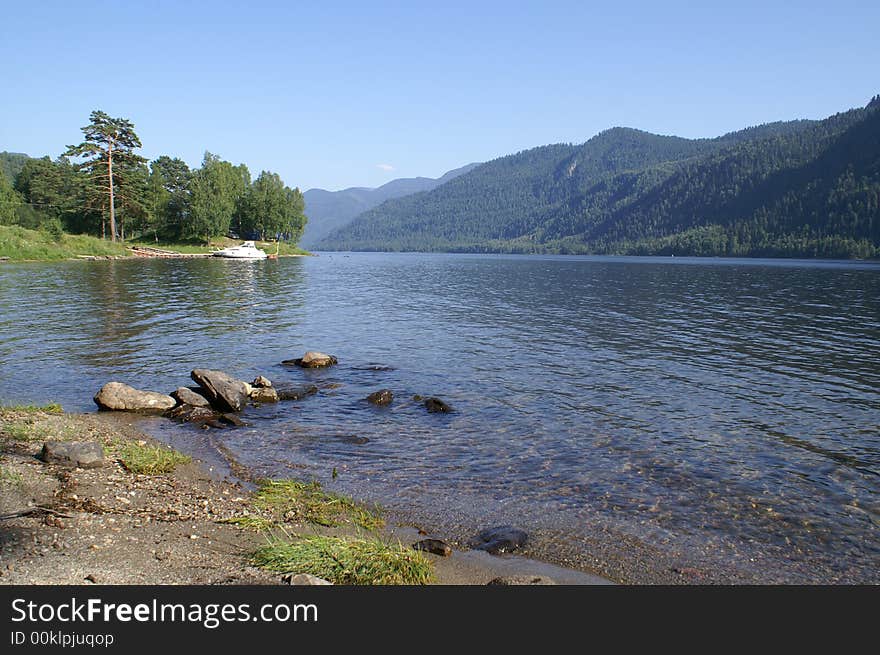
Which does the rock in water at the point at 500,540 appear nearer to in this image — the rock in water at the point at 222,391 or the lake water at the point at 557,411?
the lake water at the point at 557,411

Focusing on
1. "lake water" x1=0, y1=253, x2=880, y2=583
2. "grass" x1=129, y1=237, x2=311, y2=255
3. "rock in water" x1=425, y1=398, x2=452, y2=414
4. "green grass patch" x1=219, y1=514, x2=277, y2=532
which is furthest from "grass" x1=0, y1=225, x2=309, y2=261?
"green grass patch" x1=219, y1=514, x2=277, y2=532

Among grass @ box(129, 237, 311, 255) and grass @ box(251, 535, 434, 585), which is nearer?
grass @ box(251, 535, 434, 585)

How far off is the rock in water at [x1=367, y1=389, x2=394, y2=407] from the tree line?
10574cm

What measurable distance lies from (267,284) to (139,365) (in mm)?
46709

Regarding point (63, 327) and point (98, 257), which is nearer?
point (63, 327)

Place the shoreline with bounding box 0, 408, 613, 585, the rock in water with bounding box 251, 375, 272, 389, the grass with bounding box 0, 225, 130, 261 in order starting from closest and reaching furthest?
1. the shoreline with bounding box 0, 408, 613, 585
2. the rock in water with bounding box 251, 375, 272, 389
3. the grass with bounding box 0, 225, 130, 261

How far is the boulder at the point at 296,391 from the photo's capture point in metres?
20.7

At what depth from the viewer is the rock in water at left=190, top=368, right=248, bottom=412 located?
62.2 ft

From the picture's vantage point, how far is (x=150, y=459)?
520 inches

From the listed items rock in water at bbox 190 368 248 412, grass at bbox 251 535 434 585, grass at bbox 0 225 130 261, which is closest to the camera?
grass at bbox 251 535 434 585

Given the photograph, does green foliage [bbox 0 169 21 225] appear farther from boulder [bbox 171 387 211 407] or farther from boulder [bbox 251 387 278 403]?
boulder [bbox 251 387 278 403]
